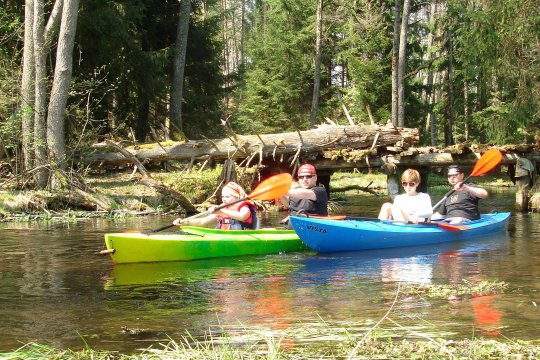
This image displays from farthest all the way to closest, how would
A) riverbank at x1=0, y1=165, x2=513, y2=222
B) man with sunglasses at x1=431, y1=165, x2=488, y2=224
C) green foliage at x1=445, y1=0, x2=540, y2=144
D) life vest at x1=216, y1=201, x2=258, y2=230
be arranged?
green foliage at x1=445, y1=0, x2=540, y2=144 < riverbank at x1=0, y1=165, x2=513, y2=222 < man with sunglasses at x1=431, y1=165, x2=488, y2=224 < life vest at x1=216, y1=201, x2=258, y2=230

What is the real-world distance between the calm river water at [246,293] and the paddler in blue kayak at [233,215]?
2.03 feet

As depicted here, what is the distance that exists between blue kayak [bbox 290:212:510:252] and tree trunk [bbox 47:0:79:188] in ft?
23.7

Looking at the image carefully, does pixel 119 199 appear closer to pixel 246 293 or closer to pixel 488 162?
pixel 488 162

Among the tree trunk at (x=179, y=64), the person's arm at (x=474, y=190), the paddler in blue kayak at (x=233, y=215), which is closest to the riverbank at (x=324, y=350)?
the paddler in blue kayak at (x=233, y=215)

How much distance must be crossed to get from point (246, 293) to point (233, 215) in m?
2.64

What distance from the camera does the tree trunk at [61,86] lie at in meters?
14.6

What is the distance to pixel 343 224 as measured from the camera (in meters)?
9.67

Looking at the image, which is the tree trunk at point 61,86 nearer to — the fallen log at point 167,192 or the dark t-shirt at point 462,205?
the fallen log at point 167,192

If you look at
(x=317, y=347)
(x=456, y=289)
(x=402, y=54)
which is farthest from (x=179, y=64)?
(x=317, y=347)

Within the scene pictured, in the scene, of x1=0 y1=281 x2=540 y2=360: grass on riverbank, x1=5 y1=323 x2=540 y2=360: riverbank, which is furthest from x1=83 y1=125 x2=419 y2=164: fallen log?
x1=5 y1=323 x2=540 y2=360: riverbank

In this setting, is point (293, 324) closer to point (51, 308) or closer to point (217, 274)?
point (51, 308)

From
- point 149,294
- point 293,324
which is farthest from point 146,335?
point 149,294

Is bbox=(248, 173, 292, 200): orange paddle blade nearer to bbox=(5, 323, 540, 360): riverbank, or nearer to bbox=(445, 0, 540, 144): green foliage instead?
bbox=(5, 323, 540, 360): riverbank

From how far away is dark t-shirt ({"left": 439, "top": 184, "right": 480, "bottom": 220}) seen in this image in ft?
38.1
